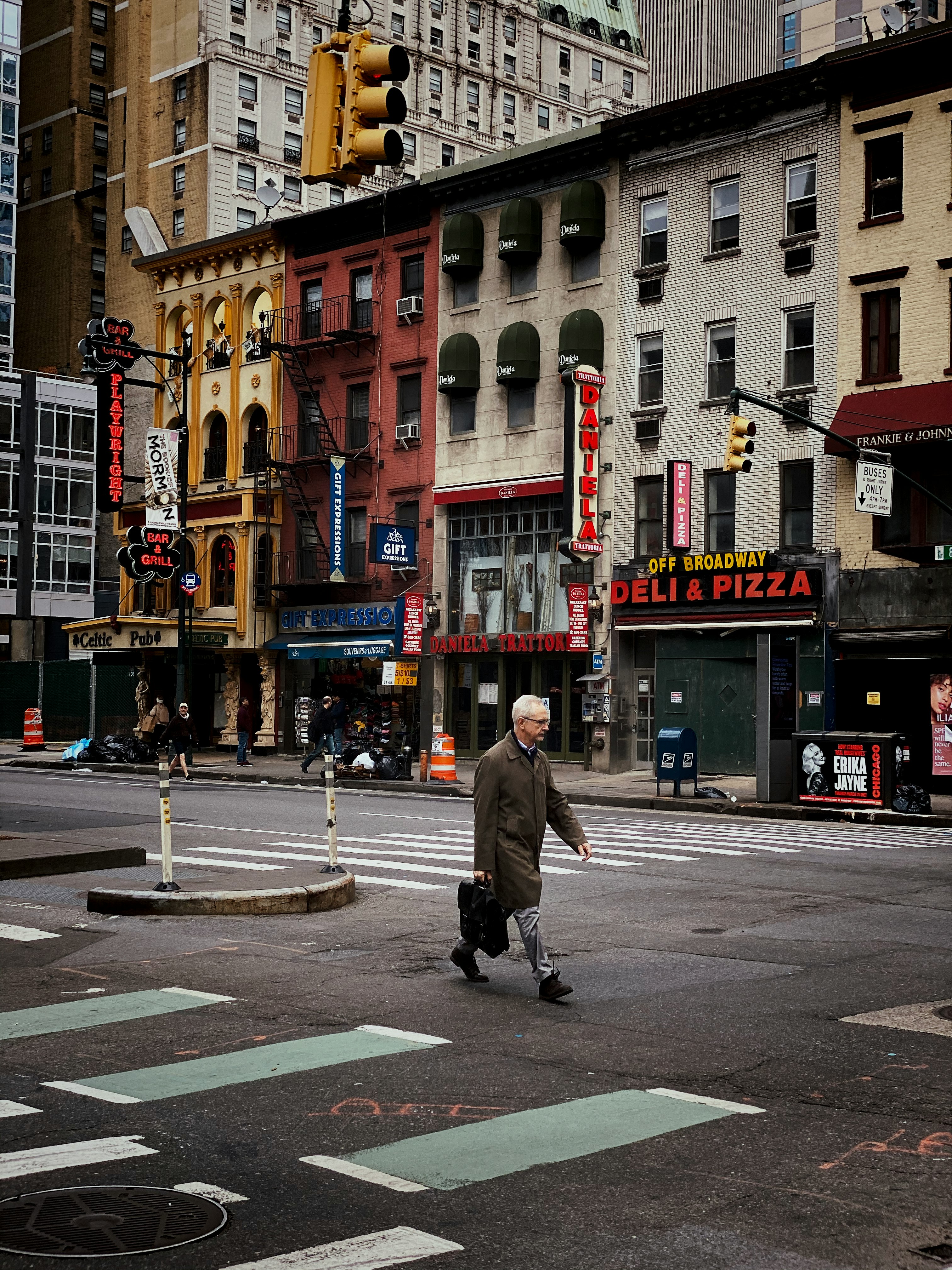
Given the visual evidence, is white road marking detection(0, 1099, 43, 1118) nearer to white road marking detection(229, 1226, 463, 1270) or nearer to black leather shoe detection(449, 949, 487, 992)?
white road marking detection(229, 1226, 463, 1270)

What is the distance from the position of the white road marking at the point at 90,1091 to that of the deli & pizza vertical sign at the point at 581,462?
2884 centimetres

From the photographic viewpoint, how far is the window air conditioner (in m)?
41.2

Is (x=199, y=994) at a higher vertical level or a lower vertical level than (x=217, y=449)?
lower

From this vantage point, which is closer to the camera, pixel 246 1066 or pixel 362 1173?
pixel 362 1173

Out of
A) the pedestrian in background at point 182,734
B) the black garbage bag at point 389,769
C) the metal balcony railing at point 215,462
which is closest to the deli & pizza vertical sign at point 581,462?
the black garbage bag at point 389,769

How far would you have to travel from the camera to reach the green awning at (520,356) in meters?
38.0

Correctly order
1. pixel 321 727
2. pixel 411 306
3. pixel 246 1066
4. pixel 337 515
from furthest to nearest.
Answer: pixel 337 515, pixel 411 306, pixel 321 727, pixel 246 1066

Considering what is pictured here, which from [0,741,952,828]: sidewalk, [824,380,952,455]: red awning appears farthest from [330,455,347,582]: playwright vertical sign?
[824,380,952,455]: red awning

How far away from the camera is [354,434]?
143 ft

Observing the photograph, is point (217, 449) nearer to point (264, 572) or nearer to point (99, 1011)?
point (264, 572)

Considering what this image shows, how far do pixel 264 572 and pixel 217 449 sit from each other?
5.16m

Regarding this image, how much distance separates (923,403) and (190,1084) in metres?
26.6

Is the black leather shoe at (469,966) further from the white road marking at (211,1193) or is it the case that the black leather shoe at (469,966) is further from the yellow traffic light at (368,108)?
the yellow traffic light at (368,108)

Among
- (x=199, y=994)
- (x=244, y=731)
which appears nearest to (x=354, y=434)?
(x=244, y=731)
